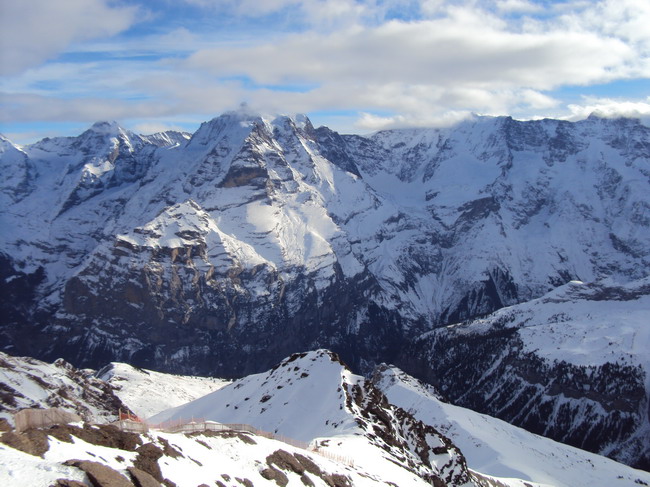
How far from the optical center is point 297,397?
137500mm

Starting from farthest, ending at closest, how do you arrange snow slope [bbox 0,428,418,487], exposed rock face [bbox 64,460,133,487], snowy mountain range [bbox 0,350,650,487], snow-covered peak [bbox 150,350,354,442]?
snow-covered peak [bbox 150,350,354,442]
snowy mountain range [bbox 0,350,650,487]
exposed rock face [bbox 64,460,133,487]
snow slope [bbox 0,428,418,487]

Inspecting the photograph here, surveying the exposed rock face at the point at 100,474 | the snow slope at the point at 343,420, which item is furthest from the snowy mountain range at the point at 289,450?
the snow slope at the point at 343,420

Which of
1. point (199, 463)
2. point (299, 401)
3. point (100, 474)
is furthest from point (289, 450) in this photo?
point (299, 401)

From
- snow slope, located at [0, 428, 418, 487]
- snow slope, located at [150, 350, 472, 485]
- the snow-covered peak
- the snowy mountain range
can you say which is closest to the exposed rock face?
the snowy mountain range

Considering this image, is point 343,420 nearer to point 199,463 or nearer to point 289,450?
point 289,450

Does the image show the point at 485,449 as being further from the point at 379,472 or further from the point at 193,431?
the point at 193,431

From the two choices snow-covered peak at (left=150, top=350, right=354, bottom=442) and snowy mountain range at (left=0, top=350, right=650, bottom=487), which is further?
snow-covered peak at (left=150, top=350, right=354, bottom=442)

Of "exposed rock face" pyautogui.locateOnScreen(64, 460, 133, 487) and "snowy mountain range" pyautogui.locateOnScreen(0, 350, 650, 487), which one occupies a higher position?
"exposed rock face" pyautogui.locateOnScreen(64, 460, 133, 487)

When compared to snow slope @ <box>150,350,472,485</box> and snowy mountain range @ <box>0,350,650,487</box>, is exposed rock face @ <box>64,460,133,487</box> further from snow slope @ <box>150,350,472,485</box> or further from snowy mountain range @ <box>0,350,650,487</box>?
snow slope @ <box>150,350,472,485</box>

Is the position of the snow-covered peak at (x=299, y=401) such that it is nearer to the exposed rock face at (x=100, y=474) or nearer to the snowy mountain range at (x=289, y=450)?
the snowy mountain range at (x=289, y=450)

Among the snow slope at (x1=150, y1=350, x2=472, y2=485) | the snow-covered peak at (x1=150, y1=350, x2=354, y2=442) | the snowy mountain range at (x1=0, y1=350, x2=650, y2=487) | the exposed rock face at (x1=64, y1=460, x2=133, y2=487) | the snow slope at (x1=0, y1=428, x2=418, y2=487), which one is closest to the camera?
the snow slope at (x1=0, y1=428, x2=418, y2=487)

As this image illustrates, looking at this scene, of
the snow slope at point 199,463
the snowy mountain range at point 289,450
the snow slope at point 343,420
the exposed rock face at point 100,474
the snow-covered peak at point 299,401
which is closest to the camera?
the snow slope at point 199,463

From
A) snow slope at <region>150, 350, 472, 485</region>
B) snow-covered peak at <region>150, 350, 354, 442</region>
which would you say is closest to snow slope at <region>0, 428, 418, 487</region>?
snow slope at <region>150, 350, 472, 485</region>

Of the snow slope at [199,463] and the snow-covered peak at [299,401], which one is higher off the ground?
the snow slope at [199,463]
